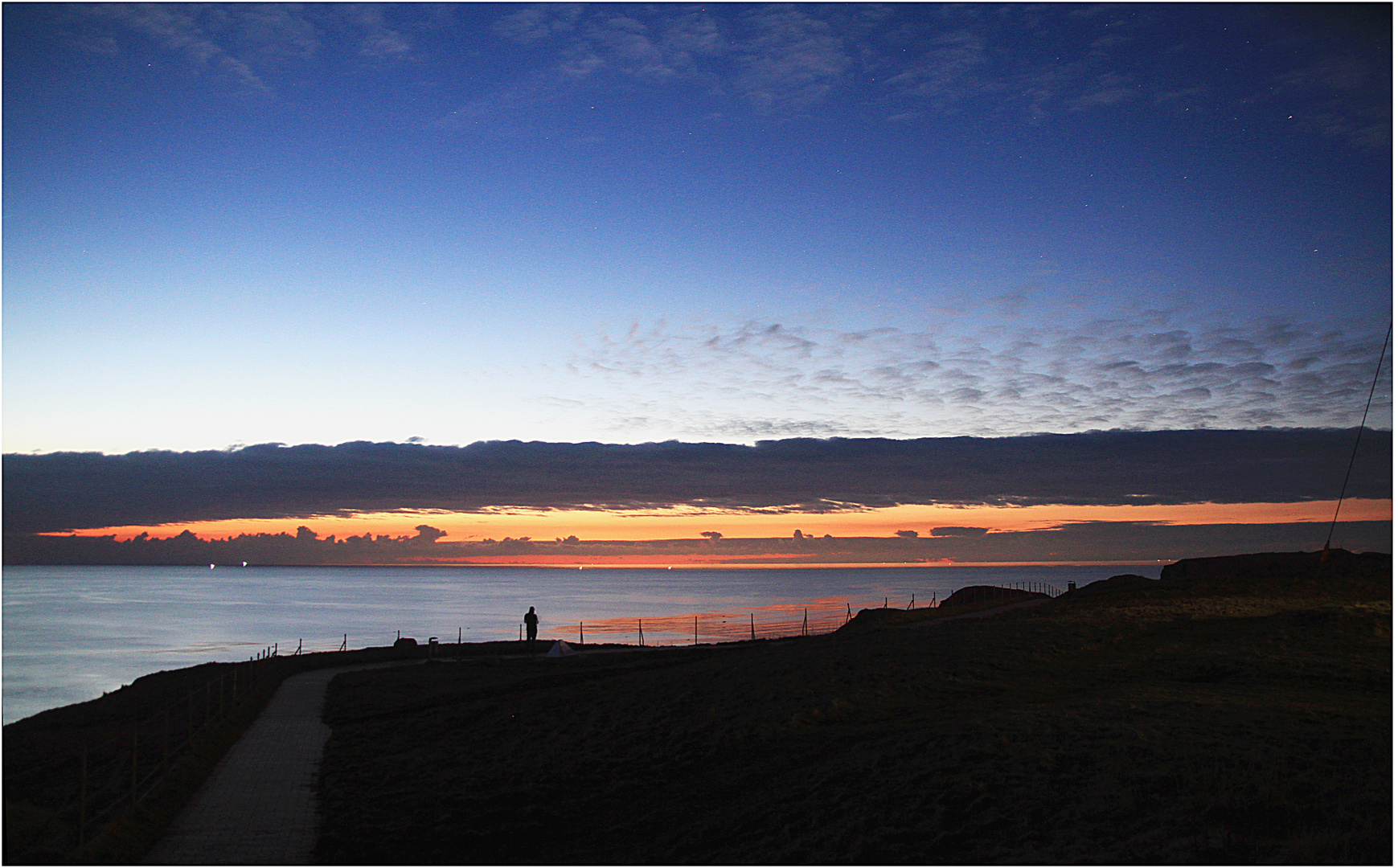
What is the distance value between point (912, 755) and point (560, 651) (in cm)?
2157

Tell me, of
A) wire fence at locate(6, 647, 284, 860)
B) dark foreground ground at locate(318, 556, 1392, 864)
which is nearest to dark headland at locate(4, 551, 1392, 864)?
dark foreground ground at locate(318, 556, 1392, 864)

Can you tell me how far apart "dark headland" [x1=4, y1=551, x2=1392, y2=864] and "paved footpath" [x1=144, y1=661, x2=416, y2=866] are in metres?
0.42

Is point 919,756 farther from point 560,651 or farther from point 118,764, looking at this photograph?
point 560,651

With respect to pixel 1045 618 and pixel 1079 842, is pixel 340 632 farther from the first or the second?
pixel 1079 842

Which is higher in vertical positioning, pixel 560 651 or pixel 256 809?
pixel 256 809

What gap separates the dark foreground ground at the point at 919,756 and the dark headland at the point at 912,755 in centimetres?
4

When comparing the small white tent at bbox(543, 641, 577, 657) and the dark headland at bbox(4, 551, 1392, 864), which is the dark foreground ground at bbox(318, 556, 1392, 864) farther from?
the small white tent at bbox(543, 641, 577, 657)

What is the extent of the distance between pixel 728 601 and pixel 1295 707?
456 feet

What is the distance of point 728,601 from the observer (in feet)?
488

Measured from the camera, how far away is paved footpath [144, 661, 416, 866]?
9.24 meters

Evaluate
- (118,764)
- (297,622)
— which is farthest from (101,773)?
(297,622)

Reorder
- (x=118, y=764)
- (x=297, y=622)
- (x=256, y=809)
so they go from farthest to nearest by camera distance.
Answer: (x=297, y=622) → (x=256, y=809) → (x=118, y=764)

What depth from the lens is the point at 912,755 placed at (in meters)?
10.7

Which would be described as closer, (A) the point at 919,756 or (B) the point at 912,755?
(A) the point at 919,756
